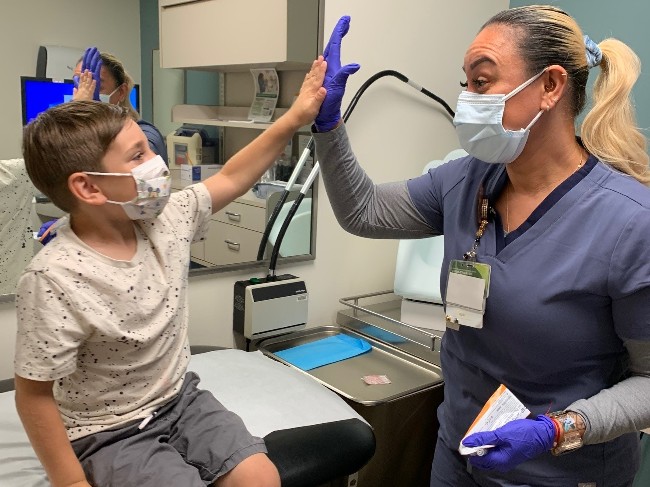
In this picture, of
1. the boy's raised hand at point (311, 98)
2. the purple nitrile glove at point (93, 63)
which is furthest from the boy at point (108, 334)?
the purple nitrile glove at point (93, 63)

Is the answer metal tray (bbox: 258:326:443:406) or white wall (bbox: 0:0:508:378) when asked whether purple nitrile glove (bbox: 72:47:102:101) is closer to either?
white wall (bbox: 0:0:508:378)

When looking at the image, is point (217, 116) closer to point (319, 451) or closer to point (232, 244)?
point (232, 244)

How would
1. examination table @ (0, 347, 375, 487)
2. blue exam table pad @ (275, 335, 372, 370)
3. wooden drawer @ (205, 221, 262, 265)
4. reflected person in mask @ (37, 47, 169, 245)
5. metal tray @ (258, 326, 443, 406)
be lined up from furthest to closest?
wooden drawer @ (205, 221, 262, 265) → blue exam table pad @ (275, 335, 372, 370) → metal tray @ (258, 326, 443, 406) → reflected person in mask @ (37, 47, 169, 245) → examination table @ (0, 347, 375, 487)

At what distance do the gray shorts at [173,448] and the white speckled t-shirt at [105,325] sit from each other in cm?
3

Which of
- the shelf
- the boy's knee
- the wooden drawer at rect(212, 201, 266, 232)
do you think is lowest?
the boy's knee

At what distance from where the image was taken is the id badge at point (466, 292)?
111 centimetres

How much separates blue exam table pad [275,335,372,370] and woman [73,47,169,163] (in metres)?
0.84

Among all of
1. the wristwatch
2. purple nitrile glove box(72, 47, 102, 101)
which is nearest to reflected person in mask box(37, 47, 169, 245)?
purple nitrile glove box(72, 47, 102, 101)

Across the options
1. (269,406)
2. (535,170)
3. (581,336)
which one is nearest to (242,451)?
(269,406)

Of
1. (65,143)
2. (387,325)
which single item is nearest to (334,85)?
(65,143)

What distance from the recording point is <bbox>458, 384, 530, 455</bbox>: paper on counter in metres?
1.03

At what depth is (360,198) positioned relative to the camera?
133cm

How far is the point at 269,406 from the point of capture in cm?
150

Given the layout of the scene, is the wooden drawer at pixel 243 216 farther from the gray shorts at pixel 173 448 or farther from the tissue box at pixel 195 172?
the gray shorts at pixel 173 448
